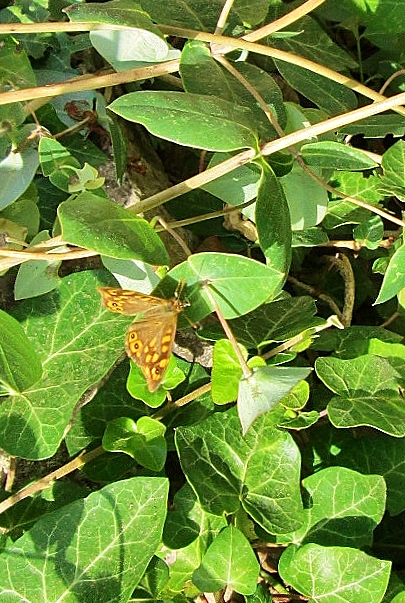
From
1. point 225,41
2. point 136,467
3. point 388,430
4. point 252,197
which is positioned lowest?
point 136,467

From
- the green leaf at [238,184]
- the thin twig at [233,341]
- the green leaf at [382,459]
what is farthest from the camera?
the green leaf at [382,459]

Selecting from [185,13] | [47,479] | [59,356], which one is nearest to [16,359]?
[59,356]

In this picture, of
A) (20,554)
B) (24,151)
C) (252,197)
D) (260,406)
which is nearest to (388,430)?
(260,406)

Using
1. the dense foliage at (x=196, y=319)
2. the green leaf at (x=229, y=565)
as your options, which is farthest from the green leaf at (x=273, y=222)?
the green leaf at (x=229, y=565)

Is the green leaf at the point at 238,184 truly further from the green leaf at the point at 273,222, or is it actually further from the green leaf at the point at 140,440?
the green leaf at the point at 140,440

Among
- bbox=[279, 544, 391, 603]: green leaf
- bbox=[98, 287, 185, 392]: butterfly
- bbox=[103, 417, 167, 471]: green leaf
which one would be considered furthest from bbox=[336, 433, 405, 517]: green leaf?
bbox=[98, 287, 185, 392]: butterfly

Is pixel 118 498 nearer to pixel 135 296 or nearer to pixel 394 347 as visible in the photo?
pixel 135 296
